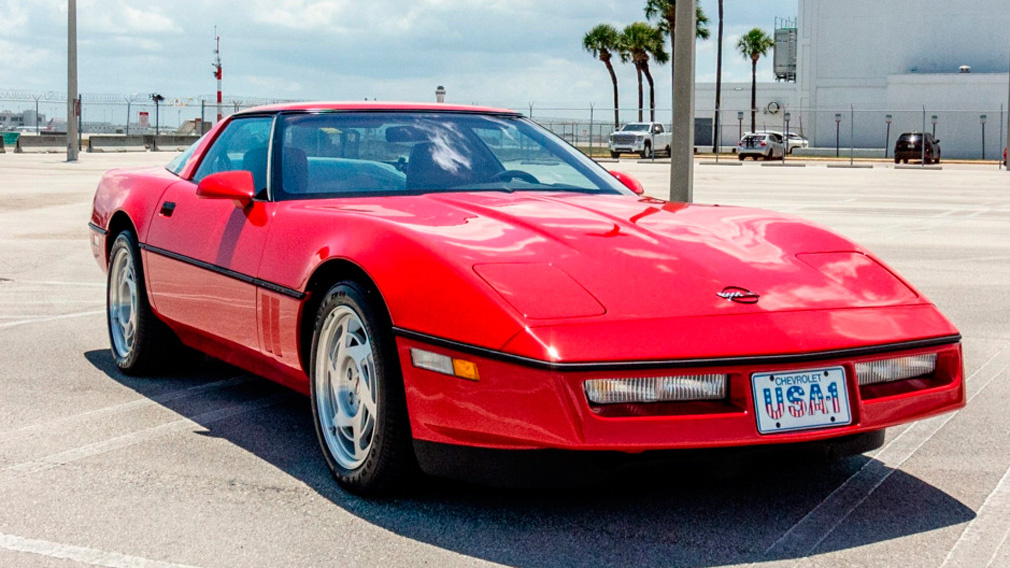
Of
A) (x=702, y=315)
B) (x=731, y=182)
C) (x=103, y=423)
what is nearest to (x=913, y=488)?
(x=702, y=315)

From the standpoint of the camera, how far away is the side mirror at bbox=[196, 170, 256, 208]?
16.1ft

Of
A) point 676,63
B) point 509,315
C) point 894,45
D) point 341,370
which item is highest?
point 894,45

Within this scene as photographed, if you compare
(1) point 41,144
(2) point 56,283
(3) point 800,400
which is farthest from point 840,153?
(3) point 800,400

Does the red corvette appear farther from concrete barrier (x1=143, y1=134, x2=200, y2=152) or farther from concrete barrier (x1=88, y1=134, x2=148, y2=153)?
concrete barrier (x1=143, y1=134, x2=200, y2=152)

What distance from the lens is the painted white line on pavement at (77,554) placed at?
138 inches

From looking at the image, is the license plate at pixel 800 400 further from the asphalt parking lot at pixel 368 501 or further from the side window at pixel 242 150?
the side window at pixel 242 150

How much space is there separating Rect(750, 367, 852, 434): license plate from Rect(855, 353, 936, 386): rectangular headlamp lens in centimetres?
11

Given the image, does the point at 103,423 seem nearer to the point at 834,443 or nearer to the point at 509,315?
the point at 509,315

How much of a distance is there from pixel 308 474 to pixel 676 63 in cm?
737

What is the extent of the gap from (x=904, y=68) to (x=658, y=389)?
6388cm

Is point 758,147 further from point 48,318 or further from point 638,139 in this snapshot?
point 48,318

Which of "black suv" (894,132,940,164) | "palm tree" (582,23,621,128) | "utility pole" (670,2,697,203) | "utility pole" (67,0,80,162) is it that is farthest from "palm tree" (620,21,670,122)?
"utility pole" (670,2,697,203)

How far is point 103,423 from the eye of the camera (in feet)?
17.2

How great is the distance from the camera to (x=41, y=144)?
4697 cm
